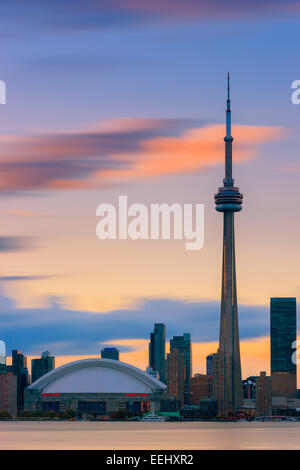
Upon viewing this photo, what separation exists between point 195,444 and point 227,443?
39.6 feet

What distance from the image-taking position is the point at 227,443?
651 ft

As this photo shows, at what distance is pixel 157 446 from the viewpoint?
180375 millimetres
